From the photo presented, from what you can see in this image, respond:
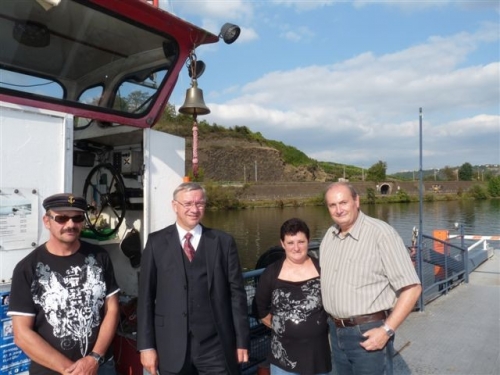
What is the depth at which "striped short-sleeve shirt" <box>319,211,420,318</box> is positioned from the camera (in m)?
2.33

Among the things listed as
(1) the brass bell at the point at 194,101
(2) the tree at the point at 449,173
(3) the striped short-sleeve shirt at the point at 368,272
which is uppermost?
(2) the tree at the point at 449,173

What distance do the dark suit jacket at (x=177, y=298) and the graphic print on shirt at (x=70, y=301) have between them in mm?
270

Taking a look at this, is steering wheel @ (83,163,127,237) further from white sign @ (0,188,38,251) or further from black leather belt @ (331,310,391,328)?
black leather belt @ (331,310,391,328)

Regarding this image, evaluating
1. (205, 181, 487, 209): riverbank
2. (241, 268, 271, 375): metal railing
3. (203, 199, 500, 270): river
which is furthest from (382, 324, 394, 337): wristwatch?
(205, 181, 487, 209): riverbank

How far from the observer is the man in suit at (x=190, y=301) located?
7.69 feet

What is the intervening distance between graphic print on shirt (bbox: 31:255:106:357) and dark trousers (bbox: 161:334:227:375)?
520 mm

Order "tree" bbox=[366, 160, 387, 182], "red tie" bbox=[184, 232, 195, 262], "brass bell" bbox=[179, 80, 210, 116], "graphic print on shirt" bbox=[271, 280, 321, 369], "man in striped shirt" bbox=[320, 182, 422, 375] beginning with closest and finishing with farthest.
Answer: "man in striped shirt" bbox=[320, 182, 422, 375], "red tie" bbox=[184, 232, 195, 262], "graphic print on shirt" bbox=[271, 280, 321, 369], "brass bell" bbox=[179, 80, 210, 116], "tree" bbox=[366, 160, 387, 182]

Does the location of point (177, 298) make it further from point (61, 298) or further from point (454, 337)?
point (454, 337)

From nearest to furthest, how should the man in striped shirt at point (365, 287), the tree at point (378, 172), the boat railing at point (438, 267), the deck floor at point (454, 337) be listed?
the man in striped shirt at point (365, 287) < the deck floor at point (454, 337) < the boat railing at point (438, 267) < the tree at point (378, 172)

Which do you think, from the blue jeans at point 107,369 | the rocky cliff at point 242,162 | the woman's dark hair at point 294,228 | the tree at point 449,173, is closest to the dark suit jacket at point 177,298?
the woman's dark hair at point 294,228

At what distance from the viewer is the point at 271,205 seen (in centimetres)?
4966

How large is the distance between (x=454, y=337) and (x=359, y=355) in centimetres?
301

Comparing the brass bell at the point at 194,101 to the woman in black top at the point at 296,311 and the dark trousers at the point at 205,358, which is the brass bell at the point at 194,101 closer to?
the woman in black top at the point at 296,311

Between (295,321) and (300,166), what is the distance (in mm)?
62669
